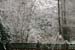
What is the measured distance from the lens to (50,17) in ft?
15.5

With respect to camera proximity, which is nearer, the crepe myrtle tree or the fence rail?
the crepe myrtle tree

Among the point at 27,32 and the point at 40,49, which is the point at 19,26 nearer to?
the point at 27,32

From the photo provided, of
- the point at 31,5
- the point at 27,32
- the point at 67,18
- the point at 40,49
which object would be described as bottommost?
the point at 40,49

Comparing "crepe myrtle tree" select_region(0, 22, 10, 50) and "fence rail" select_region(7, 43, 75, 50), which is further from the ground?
"crepe myrtle tree" select_region(0, 22, 10, 50)

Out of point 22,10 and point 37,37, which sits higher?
point 22,10

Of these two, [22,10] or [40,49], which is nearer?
[40,49]

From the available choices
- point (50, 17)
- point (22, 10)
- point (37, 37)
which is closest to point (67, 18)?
point (50, 17)

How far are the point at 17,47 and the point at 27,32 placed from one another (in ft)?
1.81

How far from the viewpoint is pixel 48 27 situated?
4711 millimetres

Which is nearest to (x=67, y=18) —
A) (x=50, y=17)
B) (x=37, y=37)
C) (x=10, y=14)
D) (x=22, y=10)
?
(x=50, y=17)

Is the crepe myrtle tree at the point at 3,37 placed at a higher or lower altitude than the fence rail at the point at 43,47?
higher

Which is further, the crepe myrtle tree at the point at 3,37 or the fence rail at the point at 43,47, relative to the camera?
the fence rail at the point at 43,47

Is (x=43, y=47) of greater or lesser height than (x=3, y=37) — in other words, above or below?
below

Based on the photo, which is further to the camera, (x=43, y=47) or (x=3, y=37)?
(x=43, y=47)
